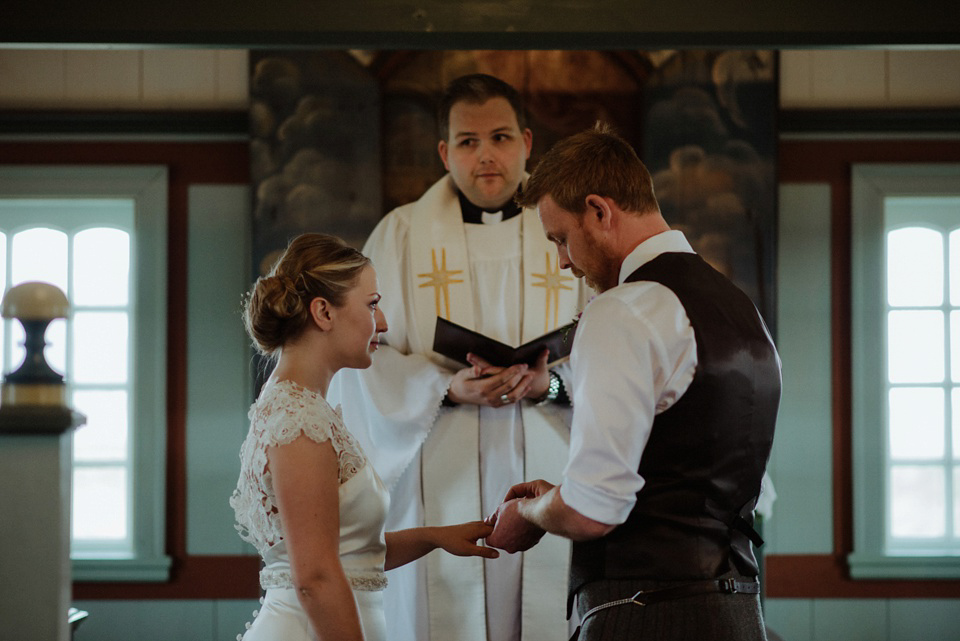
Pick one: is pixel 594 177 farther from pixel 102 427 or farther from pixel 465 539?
pixel 102 427

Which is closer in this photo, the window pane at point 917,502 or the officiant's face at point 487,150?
the officiant's face at point 487,150

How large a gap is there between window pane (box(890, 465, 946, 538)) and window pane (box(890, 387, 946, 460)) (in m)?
0.11

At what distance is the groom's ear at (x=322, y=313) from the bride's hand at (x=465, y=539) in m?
0.72

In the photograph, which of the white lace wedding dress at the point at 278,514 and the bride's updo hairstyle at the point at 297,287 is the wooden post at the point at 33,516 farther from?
the bride's updo hairstyle at the point at 297,287

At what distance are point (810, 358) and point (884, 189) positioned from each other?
1.00 m

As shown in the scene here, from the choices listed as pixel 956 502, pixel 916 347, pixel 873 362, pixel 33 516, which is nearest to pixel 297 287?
pixel 33 516

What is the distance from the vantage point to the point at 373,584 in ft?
8.95

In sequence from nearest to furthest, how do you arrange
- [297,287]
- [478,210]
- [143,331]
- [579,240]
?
[579,240]
[297,287]
[478,210]
[143,331]

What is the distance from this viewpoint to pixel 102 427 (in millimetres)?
5832

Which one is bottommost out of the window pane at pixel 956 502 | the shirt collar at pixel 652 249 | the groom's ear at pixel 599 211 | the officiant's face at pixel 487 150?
the window pane at pixel 956 502

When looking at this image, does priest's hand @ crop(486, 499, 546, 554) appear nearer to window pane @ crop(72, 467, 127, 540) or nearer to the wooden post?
the wooden post

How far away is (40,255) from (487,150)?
2875 millimetres

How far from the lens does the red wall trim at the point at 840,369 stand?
559 centimetres

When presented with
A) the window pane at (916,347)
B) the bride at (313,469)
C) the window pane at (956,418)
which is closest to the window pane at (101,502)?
the bride at (313,469)
